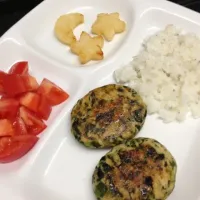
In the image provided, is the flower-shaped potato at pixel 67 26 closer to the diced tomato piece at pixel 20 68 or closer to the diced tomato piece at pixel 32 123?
the diced tomato piece at pixel 20 68

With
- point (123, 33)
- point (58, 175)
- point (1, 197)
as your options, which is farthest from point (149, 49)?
point (1, 197)

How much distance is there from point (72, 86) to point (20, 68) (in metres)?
0.24

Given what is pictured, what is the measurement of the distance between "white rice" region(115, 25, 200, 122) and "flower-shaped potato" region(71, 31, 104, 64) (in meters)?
0.14

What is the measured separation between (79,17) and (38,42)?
22 cm

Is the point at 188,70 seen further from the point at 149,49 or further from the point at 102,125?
the point at 102,125

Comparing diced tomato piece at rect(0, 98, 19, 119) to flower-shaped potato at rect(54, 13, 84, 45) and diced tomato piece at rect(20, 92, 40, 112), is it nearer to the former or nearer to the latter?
diced tomato piece at rect(20, 92, 40, 112)

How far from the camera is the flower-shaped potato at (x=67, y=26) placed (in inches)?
77.1

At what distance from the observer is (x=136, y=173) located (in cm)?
149

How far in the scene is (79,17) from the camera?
202 cm

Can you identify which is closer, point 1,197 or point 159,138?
point 1,197

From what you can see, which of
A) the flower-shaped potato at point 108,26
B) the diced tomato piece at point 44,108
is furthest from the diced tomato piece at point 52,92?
the flower-shaped potato at point 108,26

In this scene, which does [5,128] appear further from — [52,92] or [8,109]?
[52,92]

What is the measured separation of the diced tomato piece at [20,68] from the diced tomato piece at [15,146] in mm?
343

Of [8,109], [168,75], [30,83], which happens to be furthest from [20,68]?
[168,75]
